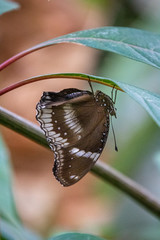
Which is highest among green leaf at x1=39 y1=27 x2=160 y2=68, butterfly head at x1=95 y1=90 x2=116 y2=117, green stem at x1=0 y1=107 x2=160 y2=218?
green leaf at x1=39 y1=27 x2=160 y2=68

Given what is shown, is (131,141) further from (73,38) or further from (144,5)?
(73,38)

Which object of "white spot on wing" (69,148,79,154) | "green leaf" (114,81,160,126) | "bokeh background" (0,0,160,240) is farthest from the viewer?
"bokeh background" (0,0,160,240)

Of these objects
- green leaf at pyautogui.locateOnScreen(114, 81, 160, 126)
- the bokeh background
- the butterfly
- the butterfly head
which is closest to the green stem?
the butterfly

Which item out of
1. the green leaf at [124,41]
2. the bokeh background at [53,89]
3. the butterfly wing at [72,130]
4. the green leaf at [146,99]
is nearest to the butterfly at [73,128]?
the butterfly wing at [72,130]

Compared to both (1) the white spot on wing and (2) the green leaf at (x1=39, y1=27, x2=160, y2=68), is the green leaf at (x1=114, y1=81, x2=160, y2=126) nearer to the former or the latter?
(2) the green leaf at (x1=39, y1=27, x2=160, y2=68)

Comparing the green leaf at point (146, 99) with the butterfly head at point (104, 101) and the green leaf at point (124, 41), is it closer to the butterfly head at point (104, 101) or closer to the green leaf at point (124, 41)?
the green leaf at point (124, 41)

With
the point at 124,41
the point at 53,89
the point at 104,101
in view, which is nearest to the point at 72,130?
the point at 104,101

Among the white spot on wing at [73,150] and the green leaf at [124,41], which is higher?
the green leaf at [124,41]
